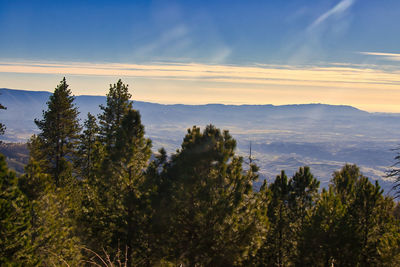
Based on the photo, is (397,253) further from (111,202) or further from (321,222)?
(111,202)

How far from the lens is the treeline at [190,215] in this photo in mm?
18438

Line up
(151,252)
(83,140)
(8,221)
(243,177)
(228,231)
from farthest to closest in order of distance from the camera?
(83,140), (151,252), (243,177), (228,231), (8,221)

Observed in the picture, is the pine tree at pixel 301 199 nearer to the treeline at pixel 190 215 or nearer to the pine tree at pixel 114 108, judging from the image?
the treeline at pixel 190 215

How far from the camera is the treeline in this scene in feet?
60.5

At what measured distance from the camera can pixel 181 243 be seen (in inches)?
770

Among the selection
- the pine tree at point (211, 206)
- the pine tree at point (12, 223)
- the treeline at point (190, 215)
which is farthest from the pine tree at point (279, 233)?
the pine tree at point (12, 223)

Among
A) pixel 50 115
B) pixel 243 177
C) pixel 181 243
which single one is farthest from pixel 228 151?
pixel 50 115

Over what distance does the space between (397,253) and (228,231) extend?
32.1ft

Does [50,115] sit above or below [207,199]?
above

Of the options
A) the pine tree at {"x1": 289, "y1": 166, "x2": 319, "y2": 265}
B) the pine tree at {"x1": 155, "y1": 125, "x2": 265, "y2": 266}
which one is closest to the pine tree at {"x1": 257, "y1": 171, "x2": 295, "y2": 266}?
the pine tree at {"x1": 289, "y1": 166, "x2": 319, "y2": 265}

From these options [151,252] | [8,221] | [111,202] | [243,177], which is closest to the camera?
[8,221]

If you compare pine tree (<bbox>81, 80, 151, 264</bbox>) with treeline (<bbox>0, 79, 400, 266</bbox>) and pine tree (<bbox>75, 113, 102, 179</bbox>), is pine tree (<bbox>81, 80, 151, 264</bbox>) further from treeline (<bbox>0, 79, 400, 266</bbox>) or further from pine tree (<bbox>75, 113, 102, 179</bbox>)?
pine tree (<bbox>75, 113, 102, 179</bbox>)

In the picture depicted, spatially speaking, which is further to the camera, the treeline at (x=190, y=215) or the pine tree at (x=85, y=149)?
the pine tree at (x=85, y=149)

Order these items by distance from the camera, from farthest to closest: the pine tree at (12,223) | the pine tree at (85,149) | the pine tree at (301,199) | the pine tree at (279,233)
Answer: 1. the pine tree at (85,149)
2. the pine tree at (301,199)
3. the pine tree at (279,233)
4. the pine tree at (12,223)
